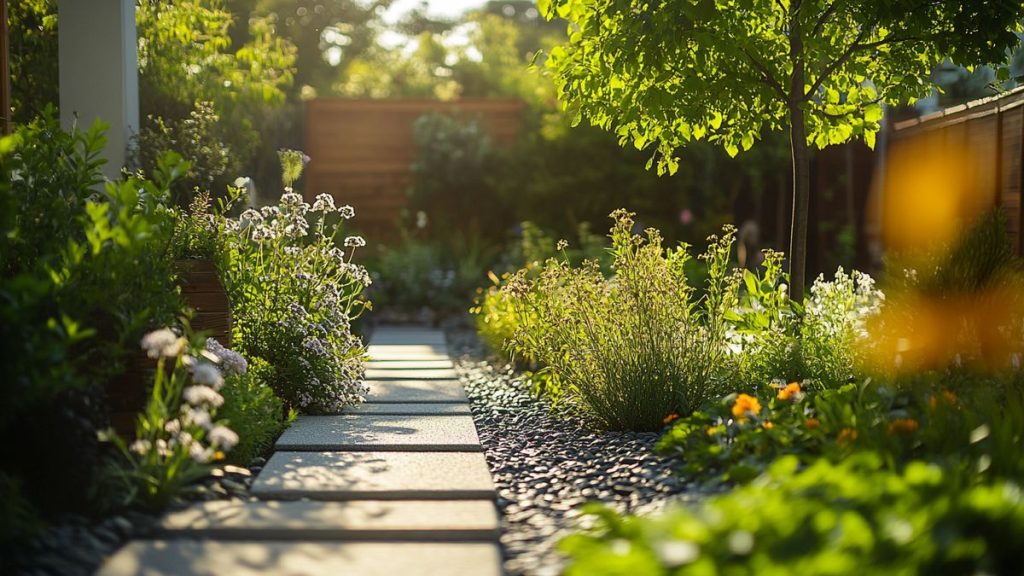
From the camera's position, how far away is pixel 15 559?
280cm

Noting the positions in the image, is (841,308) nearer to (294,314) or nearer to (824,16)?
(824,16)

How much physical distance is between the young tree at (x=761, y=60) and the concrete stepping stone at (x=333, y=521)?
2.45m

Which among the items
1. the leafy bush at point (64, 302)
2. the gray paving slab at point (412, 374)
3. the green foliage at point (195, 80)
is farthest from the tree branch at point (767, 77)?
the green foliage at point (195, 80)

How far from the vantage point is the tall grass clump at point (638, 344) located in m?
4.59

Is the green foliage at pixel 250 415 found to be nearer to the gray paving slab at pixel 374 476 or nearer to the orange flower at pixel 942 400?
the gray paving slab at pixel 374 476

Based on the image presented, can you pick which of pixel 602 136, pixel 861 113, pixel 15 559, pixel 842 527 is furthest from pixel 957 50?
pixel 602 136

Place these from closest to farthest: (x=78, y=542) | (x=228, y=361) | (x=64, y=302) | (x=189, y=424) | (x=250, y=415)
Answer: (x=78, y=542) < (x=64, y=302) < (x=189, y=424) < (x=250, y=415) < (x=228, y=361)

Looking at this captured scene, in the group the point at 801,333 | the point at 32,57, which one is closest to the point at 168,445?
the point at 801,333

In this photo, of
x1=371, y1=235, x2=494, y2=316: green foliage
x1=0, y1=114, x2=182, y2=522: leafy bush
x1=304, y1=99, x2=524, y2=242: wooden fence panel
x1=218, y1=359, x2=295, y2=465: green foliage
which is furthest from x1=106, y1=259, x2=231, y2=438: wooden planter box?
x1=304, y1=99, x2=524, y2=242: wooden fence panel

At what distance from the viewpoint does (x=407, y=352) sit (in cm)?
799

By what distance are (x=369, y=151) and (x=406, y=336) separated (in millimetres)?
3894

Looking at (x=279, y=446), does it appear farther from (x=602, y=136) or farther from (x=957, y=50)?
(x=602, y=136)

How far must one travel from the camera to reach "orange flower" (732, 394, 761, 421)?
3.65m

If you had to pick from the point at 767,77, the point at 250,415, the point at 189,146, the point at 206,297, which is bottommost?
the point at 250,415
